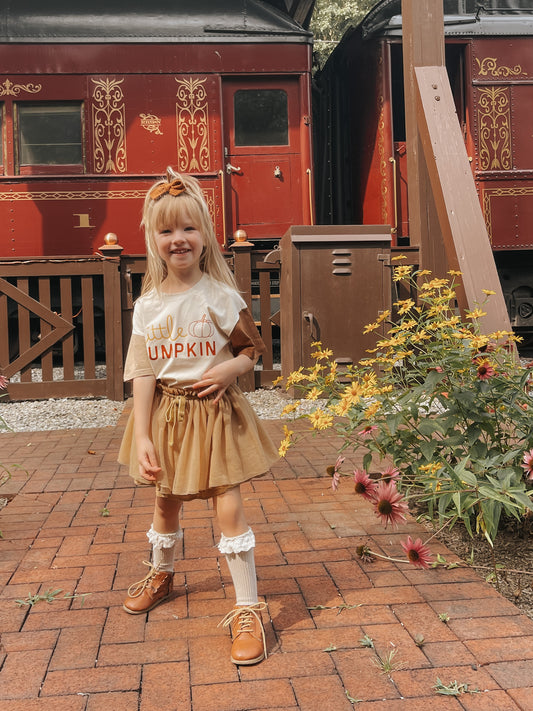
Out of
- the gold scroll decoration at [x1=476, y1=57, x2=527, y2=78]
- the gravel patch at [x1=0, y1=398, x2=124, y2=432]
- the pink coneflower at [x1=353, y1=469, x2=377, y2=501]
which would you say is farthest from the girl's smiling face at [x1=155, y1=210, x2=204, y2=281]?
the gold scroll decoration at [x1=476, y1=57, x2=527, y2=78]

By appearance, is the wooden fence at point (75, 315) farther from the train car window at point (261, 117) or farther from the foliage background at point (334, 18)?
the foliage background at point (334, 18)

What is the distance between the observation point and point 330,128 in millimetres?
8758

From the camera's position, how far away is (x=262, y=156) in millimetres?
7578

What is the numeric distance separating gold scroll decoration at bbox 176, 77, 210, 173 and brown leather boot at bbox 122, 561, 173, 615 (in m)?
5.84

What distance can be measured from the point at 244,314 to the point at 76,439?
2795mm

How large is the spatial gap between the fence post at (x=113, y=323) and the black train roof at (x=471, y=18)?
380 centimetres

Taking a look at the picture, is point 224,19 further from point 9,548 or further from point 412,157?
point 9,548

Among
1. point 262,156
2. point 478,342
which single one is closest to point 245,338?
point 478,342

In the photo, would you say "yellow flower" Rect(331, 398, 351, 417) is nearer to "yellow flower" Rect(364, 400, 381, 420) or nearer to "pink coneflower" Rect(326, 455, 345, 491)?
"yellow flower" Rect(364, 400, 381, 420)

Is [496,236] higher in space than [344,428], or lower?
higher

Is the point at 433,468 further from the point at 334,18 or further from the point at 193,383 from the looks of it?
the point at 334,18

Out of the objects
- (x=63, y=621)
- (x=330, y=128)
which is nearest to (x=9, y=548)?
(x=63, y=621)

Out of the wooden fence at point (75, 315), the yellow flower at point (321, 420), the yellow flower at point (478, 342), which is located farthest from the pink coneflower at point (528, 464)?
the wooden fence at point (75, 315)

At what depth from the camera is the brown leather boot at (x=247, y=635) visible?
69.3 inches
